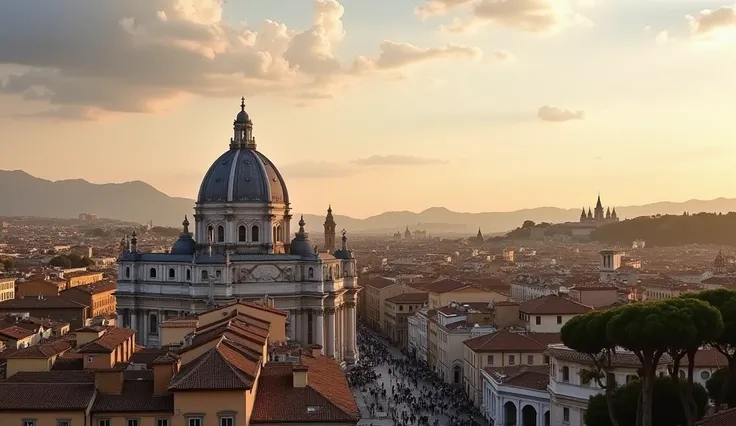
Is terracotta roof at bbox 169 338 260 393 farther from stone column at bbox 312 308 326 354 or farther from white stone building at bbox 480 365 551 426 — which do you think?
stone column at bbox 312 308 326 354

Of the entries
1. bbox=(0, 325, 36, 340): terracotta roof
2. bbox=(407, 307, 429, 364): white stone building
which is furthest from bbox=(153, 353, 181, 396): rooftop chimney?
bbox=(407, 307, 429, 364): white stone building

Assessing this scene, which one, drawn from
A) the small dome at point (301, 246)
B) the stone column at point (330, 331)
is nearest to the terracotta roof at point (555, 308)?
the stone column at point (330, 331)

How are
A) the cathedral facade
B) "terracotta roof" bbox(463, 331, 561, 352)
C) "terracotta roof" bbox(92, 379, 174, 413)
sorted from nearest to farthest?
"terracotta roof" bbox(92, 379, 174, 413), "terracotta roof" bbox(463, 331, 561, 352), the cathedral facade

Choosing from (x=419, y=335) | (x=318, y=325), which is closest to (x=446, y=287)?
(x=419, y=335)

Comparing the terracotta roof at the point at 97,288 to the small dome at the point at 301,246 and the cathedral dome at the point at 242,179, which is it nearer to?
the cathedral dome at the point at 242,179

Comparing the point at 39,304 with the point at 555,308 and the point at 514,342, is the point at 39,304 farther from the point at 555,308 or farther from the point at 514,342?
the point at 514,342

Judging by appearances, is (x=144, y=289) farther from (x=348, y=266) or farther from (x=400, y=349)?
(x=400, y=349)

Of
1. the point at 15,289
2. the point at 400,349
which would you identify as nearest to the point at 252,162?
the point at 400,349
